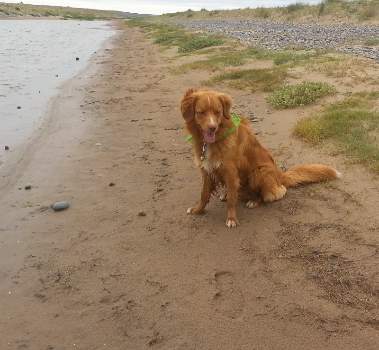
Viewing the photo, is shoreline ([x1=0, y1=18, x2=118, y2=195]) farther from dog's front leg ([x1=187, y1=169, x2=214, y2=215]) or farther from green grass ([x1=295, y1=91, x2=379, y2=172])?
green grass ([x1=295, y1=91, x2=379, y2=172])

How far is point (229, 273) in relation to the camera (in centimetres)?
447

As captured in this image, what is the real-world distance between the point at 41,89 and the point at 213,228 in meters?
11.4

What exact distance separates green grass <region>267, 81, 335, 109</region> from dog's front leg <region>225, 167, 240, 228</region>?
4.73 metres

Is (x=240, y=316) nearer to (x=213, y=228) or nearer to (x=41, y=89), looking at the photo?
(x=213, y=228)

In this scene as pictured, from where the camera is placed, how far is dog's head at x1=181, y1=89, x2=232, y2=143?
16.4 ft

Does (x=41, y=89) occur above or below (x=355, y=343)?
below

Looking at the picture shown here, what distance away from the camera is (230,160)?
531 centimetres

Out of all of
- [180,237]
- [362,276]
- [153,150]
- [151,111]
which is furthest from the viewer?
[151,111]

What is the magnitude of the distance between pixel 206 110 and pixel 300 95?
542 cm

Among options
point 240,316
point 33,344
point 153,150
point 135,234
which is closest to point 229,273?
point 240,316

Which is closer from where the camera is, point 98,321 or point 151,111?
point 98,321

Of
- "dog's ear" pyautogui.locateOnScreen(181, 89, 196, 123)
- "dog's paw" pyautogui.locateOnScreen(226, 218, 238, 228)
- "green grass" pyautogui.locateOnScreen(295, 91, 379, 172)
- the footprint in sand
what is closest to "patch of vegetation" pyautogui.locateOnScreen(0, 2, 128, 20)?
"green grass" pyautogui.locateOnScreen(295, 91, 379, 172)

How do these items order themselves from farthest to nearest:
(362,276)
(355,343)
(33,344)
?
(362,276)
(33,344)
(355,343)

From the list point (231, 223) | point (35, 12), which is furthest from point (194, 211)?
point (35, 12)
